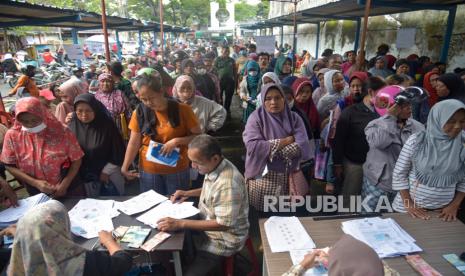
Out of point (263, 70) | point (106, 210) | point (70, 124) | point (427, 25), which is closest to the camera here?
point (106, 210)

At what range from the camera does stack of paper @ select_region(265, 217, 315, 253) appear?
1.82 metres

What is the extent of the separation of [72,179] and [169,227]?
3.92 ft

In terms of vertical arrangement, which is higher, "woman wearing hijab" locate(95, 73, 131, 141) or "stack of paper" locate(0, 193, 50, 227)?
"woman wearing hijab" locate(95, 73, 131, 141)

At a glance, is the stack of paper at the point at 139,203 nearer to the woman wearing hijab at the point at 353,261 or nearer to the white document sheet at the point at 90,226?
the white document sheet at the point at 90,226

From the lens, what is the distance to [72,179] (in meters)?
2.64

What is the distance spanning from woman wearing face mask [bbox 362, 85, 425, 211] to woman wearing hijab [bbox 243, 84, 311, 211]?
0.53 metres

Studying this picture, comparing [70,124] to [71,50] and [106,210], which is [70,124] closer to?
[106,210]

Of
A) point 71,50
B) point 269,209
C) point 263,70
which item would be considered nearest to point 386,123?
point 269,209

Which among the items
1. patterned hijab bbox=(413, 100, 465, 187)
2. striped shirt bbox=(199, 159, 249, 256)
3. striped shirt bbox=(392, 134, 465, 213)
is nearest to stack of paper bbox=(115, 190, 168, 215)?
striped shirt bbox=(199, 159, 249, 256)

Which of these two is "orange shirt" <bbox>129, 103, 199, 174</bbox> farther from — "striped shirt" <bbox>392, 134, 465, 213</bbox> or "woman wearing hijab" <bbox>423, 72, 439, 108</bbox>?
"woman wearing hijab" <bbox>423, 72, 439, 108</bbox>

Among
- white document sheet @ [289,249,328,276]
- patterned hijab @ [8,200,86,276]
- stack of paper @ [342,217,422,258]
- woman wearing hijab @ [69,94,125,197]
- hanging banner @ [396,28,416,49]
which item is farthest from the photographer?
hanging banner @ [396,28,416,49]

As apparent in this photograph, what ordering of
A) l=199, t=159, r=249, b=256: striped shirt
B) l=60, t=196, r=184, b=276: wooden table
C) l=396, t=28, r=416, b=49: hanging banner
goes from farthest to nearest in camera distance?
l=396, t=28, r=416, b=49: hanging banner → l=199, t=159, r=249, b=256: striped shirt → l=60, t=196, r=184, b=276: wooden table

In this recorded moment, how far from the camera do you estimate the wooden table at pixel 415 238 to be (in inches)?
65.2

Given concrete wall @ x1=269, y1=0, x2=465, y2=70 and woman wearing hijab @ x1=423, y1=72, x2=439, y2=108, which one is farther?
concrete wall @ x1=269, y1=0, x2=465, y2=70
